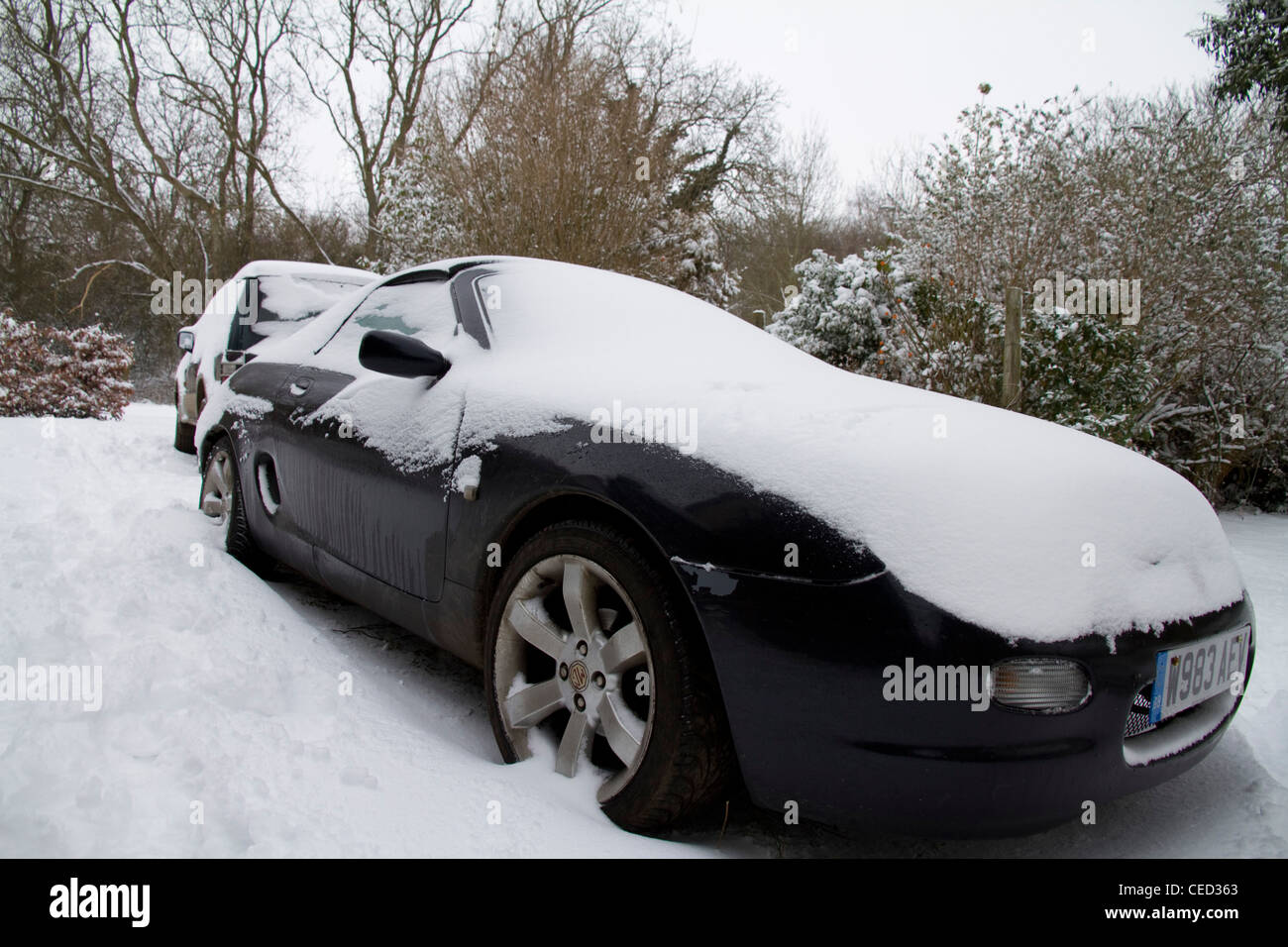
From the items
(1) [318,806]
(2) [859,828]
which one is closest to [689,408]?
(2) [859,828]

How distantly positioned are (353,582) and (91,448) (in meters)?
4.88

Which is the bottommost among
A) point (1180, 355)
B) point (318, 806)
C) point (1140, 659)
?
point (318, 806)

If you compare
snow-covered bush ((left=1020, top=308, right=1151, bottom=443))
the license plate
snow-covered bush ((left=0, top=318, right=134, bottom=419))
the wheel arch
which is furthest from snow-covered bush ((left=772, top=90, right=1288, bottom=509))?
snow-covered bush ((left=0, top=318, right=134, bottom=419))

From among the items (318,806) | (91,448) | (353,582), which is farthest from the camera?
(91,448)

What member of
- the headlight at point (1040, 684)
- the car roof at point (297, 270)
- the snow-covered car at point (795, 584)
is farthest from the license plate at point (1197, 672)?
the car roof at point (297, 270)

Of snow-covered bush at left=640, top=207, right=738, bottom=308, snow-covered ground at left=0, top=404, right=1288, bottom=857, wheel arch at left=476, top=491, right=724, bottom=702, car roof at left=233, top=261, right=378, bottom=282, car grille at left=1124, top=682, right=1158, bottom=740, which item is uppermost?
snow-covered bush at left=640, top=207, right=738, bottom=308

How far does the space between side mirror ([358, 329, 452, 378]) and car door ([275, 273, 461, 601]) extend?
106mm

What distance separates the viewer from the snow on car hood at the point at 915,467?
57.1 inches

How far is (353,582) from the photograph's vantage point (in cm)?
257

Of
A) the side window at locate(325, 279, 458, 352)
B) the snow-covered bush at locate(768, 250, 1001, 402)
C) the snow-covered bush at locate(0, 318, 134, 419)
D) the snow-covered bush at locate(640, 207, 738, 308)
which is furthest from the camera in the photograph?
the snow-covered bush at locate(640, 207, 738, 308)

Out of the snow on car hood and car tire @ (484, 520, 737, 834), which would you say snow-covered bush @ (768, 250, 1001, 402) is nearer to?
the snow on car hood

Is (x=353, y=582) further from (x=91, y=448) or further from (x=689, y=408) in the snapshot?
(x=91, y=448)

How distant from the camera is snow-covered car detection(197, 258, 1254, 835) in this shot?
1.41 meters

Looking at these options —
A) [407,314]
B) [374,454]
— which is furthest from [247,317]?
[374,454]
